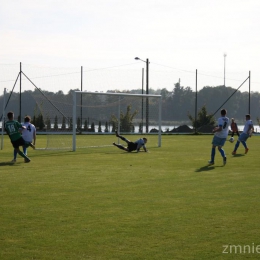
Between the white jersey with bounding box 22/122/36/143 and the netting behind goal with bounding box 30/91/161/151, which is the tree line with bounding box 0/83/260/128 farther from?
the white jersey with bounding box 22/122/36/143

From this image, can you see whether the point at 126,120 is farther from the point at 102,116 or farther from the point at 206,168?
the point at 206,168

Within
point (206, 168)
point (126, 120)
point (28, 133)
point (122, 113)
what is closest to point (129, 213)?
point (206, 168)

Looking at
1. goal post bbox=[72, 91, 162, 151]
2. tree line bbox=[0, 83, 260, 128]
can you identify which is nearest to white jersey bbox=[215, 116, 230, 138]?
goal post bbox=[72, 91, 162, 151]

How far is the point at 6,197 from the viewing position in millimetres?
12086

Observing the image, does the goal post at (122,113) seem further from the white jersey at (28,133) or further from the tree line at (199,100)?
the tree line at (199,100)

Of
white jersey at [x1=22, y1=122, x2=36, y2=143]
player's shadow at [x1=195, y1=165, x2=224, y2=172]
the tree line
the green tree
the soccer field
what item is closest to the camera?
the soccer field

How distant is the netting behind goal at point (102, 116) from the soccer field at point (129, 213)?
14.7 metres

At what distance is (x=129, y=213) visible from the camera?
1025 cm

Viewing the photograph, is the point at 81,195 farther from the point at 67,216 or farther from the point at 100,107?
the point at 100,107

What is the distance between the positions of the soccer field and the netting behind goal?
14.7m

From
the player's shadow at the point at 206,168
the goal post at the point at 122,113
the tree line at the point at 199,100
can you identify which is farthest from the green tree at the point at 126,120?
the tree line at the point at 199,100

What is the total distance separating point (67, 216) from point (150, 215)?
1.38m

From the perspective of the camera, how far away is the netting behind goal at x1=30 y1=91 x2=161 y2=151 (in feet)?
109

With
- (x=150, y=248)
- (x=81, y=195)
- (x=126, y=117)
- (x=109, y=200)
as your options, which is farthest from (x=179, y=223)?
(x=126, y=117)
